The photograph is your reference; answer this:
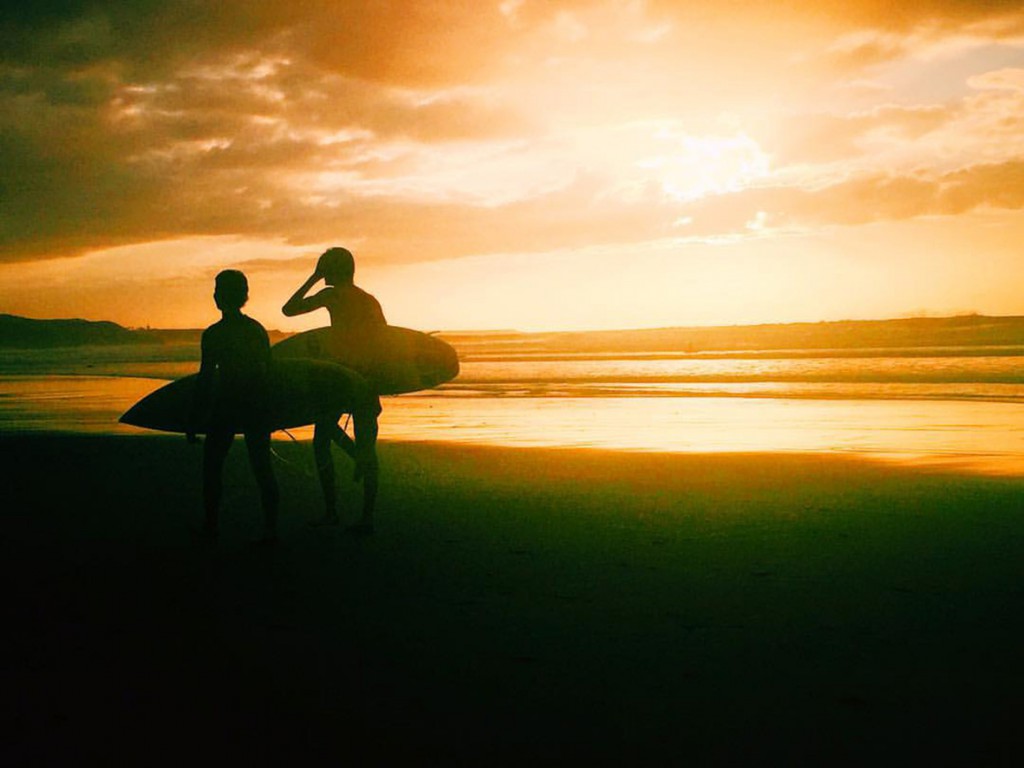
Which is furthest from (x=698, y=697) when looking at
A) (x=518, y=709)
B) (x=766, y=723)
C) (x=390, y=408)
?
(x=390, y=408)

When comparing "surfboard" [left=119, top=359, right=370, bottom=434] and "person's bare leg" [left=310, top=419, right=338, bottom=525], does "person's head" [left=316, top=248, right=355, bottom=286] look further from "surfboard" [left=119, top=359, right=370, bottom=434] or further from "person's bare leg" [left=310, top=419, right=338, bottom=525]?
"person's bare leg" [left=310, top=419, right=338, bottom=525]

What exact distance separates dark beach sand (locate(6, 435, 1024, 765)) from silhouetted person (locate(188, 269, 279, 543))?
0.46 metres

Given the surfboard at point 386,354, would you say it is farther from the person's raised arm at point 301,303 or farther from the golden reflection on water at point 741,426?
the golden reflection on water at point 741,426

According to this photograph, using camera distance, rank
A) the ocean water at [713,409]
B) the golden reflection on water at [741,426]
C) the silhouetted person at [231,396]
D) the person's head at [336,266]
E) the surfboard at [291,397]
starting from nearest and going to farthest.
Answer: the silhouetted person at [231,396]
the surfboard at [291,397]
the person's head at [336,266]
the golden reflection on water at [741,426]
the ocean water at [713,409]

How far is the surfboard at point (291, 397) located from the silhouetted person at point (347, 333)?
0.43 ft

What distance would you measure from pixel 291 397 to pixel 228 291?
1688 millimetres

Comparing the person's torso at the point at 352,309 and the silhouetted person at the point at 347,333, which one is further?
the person's torso at the point at 352,309

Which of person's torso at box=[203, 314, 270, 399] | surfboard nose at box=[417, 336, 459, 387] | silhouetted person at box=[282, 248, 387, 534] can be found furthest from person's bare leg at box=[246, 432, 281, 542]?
surfboard nose at box=[417, 336, 459, 387]

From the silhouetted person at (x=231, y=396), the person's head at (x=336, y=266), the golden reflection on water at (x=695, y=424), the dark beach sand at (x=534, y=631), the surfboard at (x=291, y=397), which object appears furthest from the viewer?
the golden reflection on water at (x=695, y=424)

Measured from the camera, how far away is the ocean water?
40.9ft

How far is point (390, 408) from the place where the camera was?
66.4 ft

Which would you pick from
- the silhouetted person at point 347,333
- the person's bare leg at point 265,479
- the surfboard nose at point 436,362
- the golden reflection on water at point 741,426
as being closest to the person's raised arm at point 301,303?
the silhouetted person at point 347,333

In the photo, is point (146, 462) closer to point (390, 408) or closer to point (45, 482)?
point (45, 482)

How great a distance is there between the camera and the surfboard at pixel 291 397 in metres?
6.95
